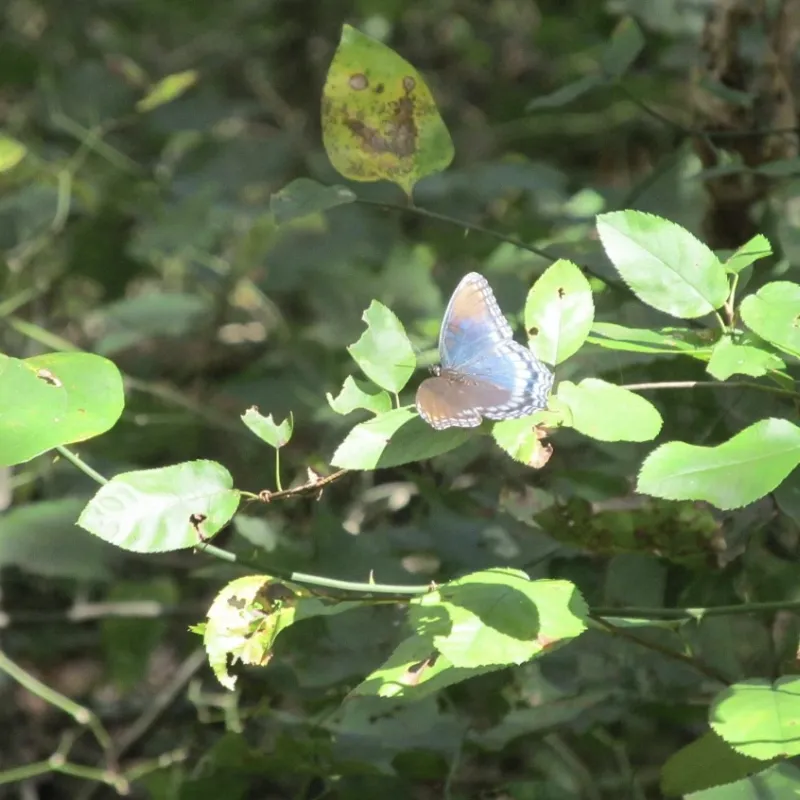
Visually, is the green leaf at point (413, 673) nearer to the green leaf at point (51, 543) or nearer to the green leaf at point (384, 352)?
the green leaf at point (384, 352)

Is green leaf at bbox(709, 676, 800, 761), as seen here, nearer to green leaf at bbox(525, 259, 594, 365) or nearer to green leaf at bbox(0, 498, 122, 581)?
green leaf at bbox(525, 259, 594, 365)

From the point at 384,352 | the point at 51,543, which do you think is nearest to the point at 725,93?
the point at 384,352

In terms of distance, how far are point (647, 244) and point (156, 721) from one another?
1.00 meters

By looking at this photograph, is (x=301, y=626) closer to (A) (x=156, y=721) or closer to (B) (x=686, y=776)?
(B) (x=686, y=776)

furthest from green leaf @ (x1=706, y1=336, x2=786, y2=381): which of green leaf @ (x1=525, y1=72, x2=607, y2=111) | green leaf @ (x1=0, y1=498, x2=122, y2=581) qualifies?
green leaf @ (x1=0, y1=498, x2=122, y2=581)

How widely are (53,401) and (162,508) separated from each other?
0.08m

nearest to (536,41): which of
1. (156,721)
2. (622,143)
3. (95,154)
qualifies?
(622,143)

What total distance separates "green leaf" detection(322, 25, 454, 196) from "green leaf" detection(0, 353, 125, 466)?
0.22m

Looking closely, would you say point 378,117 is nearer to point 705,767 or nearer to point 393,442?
point 393,442

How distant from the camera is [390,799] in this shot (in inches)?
29.0

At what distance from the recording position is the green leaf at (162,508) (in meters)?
0.47

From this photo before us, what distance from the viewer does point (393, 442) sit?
52 cm

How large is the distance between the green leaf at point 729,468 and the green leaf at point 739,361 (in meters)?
0.03

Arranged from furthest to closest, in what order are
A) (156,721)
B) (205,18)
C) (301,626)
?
(205,18), (156,721), (301,626)
